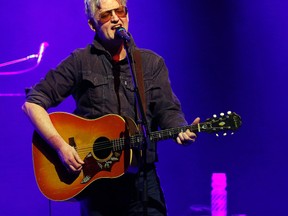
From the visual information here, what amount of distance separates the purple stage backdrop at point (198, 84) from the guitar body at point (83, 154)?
1.49 meters

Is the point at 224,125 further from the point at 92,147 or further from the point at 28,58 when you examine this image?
the point at 28,58

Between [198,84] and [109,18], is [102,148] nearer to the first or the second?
[109,18]

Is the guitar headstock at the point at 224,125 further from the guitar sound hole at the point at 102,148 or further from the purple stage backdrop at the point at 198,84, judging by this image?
the purple stage backdrop at the point at 198,84

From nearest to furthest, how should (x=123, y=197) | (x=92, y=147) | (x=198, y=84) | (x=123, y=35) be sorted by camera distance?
(x=123, y=35) → (x=123, y=197) → (x=92, y=147) → (x=198, y=84)

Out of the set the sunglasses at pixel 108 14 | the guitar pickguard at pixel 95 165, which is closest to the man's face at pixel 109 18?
the sunglasses at pixel 108 14

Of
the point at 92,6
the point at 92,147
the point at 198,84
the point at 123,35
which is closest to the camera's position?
the point at 123,35

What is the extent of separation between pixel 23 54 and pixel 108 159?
6.25 ft

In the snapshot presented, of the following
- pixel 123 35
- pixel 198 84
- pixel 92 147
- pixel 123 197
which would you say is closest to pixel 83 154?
pixel 92 147

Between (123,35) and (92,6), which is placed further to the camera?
(92,6)

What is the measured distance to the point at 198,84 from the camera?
4500 mm

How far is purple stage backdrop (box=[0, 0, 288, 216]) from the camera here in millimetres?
4168

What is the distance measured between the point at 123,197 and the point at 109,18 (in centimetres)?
101

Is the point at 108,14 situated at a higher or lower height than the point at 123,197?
higher

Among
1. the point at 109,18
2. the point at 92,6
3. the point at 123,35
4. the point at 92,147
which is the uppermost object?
the point at 92,6
